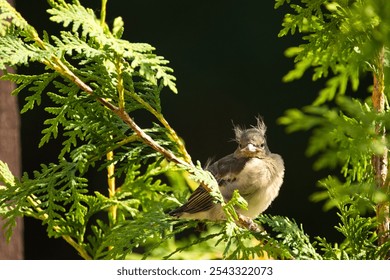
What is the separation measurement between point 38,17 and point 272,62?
1211 mm

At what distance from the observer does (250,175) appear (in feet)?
6.97

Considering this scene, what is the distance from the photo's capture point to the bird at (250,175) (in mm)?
2035

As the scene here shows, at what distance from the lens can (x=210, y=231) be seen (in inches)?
74.9

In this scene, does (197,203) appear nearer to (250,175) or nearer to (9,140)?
(250,175)

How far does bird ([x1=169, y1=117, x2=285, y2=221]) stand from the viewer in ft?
6.68

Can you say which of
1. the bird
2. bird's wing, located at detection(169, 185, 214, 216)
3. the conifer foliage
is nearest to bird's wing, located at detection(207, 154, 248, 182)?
the bird

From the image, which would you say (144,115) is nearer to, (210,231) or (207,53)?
(207,53)

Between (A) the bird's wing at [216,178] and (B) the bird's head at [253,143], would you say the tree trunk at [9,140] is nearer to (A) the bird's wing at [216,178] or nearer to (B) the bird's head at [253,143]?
(A) the bird's wing at [216,178]

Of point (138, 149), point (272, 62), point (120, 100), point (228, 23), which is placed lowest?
point (138, 149)

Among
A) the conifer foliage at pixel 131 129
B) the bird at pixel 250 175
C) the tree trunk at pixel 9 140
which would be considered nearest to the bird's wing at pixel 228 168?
the bird at pixel 250 175

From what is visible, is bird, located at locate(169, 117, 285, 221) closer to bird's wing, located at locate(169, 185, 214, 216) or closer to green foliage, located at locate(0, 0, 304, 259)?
bird's wing, located at locate(169, 185, 214, 216)

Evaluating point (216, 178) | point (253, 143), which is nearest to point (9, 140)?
point (216, 178)

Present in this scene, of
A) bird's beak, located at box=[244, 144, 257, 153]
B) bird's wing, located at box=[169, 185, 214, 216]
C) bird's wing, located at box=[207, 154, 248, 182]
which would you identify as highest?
bird's beak, located at box=[244, 144, 257, 153]
